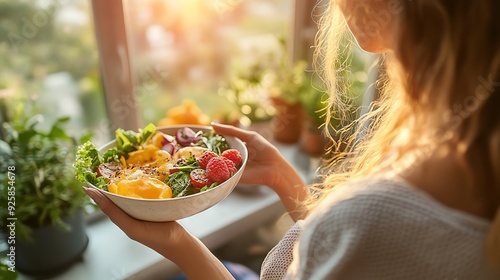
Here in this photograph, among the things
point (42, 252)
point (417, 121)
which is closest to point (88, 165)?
point (42, 252)

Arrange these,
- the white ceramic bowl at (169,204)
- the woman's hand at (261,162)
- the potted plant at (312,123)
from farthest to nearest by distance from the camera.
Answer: the potted plant at (312,123) < the woman's hand at (261,162) < the white ceramic bowl at (169,204)

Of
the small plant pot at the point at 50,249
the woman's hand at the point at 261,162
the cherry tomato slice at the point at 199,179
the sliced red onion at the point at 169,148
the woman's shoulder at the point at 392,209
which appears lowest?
the small plant pot at the point at 50,249

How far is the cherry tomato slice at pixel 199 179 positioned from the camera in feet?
2.31

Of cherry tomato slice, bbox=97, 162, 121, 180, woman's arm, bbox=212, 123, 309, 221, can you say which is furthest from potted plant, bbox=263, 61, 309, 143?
cherry tomato slice, bbox=97, 162, 121, 180

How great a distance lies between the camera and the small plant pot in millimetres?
936

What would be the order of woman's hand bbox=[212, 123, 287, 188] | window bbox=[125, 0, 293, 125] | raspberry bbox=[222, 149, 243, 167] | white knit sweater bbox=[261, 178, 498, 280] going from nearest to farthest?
white knit sweater bbox=[261, 178, 498, 280]
raspberry bbox=[222, 149, 243, 167]
woman's hand bbox=[212, 123, 287, 188]
window bbox=[125, 0, 293, 125]

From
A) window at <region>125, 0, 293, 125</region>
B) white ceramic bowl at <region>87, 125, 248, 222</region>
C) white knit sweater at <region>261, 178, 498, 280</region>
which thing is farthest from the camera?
window at <region>125, 0, 293, 125</region>

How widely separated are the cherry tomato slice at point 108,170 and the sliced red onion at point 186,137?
13 cm

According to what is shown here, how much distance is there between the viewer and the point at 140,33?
48.7 inches

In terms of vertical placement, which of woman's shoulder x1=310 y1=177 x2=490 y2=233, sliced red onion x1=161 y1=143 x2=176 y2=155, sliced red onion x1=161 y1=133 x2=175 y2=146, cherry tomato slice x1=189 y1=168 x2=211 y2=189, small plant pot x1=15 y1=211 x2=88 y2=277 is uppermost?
woman's shoulder x1=310 y1=177 x2=490 y2=233

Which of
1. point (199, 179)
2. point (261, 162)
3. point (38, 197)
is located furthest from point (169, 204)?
point (38, 197)

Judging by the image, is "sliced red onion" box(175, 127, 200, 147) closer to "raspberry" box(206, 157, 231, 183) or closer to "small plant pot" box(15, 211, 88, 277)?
"raspberry" box(206, 157, 231, 183)

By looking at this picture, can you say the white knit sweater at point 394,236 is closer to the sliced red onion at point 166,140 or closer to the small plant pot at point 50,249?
the sliced red onion at point 166,140

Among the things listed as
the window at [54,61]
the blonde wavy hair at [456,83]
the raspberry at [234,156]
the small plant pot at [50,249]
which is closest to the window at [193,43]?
the window at [54,61]
